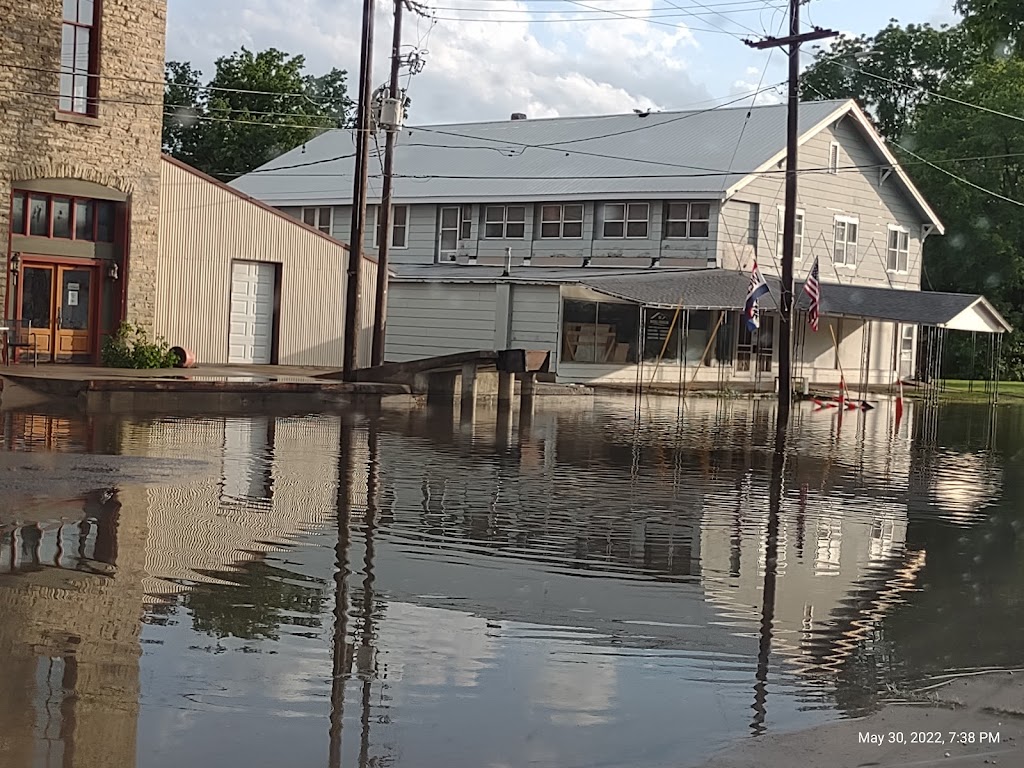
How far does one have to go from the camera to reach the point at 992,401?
4650 cm

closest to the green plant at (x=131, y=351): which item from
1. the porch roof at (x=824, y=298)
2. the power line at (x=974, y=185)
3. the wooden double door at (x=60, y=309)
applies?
the wooden double door at (x=60, y=309)

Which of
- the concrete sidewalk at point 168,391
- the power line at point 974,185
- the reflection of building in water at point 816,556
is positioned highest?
the power line at point 974,185

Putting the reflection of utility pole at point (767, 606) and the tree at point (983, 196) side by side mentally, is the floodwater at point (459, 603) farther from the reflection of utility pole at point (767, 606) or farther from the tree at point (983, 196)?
the tree at point (983, 196)

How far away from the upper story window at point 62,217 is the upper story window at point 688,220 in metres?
17.2

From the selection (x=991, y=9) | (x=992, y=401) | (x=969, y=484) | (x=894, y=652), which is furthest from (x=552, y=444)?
(x=992, y=401)

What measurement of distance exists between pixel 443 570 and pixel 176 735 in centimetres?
455

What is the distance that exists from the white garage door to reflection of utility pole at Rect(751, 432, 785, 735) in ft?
66.8

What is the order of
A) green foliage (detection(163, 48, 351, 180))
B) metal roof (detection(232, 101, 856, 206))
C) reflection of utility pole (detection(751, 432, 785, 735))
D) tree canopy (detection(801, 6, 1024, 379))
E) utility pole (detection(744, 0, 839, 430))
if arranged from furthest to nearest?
green foliage (detection(163, 48, 351, 180)) → tree canopy (detection(801, 6, 1024, 379)) → metal roof (detection(232, 101, 856, 206)) → utility pole (detection(744, 0, 839, 430)) → reflection of utility pole (detection(751, 432, 785, 735))

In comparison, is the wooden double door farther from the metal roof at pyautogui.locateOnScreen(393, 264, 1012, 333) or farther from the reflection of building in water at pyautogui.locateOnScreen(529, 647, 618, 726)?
the reflection of building in water at pyautogui.locateOnScreen(529, 647, 618, 726)

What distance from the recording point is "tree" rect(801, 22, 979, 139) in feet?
250

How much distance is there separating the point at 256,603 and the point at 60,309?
23.9 m

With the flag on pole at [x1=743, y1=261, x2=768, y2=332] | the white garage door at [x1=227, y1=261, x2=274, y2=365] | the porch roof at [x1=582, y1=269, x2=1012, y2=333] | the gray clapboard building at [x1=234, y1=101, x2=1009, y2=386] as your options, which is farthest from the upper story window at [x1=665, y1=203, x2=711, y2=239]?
the white garage door at [x1=227, y1=261, x2=274, y2=365]

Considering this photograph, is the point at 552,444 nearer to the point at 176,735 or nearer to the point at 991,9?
the point at 991,9

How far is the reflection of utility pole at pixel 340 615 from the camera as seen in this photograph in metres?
6.82
